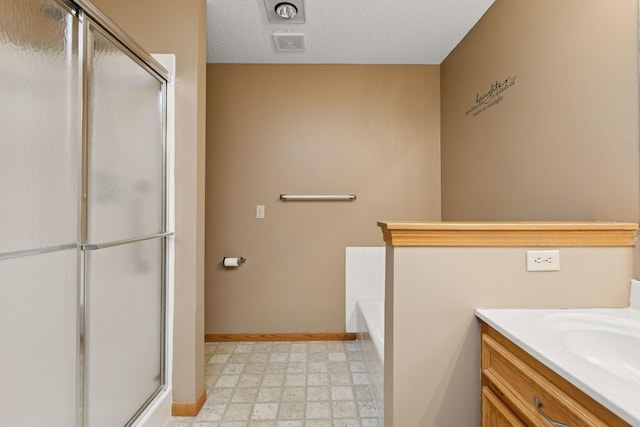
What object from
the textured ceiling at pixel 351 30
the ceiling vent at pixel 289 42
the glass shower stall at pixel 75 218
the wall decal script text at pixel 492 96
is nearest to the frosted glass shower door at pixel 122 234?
the glass shower stall at pixel 75 218

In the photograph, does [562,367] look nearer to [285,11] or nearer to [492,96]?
[492,96]

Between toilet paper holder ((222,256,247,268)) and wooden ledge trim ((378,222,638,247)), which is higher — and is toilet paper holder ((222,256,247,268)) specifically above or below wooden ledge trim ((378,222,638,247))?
below

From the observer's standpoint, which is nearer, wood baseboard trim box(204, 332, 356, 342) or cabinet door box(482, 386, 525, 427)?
cabinet door box(482, 386, 525, 427)

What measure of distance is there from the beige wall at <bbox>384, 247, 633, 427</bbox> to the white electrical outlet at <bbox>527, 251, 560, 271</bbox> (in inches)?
0.7

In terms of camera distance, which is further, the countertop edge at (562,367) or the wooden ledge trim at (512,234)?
the wooden ledge trim at (512,234)

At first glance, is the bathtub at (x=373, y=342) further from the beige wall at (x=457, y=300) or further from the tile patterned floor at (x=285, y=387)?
the beige wall at (x=457, y=300)

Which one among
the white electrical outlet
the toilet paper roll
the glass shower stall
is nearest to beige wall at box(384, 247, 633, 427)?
the white electrical outlet

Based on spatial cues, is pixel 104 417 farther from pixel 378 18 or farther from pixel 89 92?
pixel 378 18

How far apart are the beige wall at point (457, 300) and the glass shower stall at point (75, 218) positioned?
43.4 inches

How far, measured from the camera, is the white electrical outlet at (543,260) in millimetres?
1087

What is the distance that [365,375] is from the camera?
220 centimetres

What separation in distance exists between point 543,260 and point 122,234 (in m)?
1.62

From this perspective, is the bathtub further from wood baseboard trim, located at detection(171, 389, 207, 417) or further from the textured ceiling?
the textured ceiling

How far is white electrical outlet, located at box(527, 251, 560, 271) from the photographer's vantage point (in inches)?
42.8
